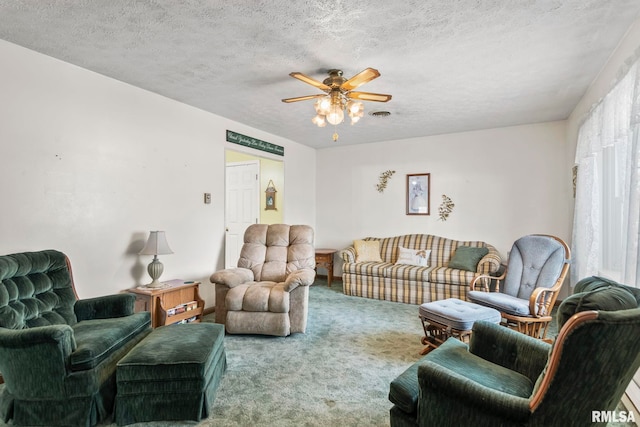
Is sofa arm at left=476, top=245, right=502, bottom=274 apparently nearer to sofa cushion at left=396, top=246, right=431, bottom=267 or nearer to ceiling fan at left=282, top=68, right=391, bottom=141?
sofa cushion at left=396, top=246, right=431, bottom=267

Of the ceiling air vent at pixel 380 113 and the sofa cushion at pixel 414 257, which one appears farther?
the sofa cushion at pixel 414 257

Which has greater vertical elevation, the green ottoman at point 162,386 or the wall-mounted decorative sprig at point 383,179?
the wall-mounted decorative sprig at point 383,179

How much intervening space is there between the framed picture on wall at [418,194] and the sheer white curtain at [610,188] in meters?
2.08

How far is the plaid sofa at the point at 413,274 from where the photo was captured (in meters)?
4.35

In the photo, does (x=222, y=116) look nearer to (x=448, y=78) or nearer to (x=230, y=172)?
(x=230, y=172)

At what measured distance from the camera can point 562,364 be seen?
44.3 inches

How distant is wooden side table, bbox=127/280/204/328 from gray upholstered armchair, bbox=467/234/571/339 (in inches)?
113

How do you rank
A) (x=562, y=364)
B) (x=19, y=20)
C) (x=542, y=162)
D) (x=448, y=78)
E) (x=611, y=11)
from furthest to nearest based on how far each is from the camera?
(x=542, y=162), (x=448, y=78), (x=19, y=20), (x=611, y=11), (x=562, y=364)

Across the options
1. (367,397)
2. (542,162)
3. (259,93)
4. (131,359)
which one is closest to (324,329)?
(367,397)

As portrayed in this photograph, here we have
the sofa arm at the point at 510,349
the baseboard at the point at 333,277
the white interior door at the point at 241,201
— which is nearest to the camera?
the sofa arm at the point at 510,349

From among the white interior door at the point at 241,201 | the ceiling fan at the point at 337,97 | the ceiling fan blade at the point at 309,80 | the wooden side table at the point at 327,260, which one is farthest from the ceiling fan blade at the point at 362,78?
the wooden side table at the point at 327,260

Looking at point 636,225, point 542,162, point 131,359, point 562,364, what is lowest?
point 131,359

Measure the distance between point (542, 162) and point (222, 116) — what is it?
14.7 feet

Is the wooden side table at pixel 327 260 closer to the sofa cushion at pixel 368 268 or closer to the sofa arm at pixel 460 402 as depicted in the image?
the sofa cushion at pixel 368 268
